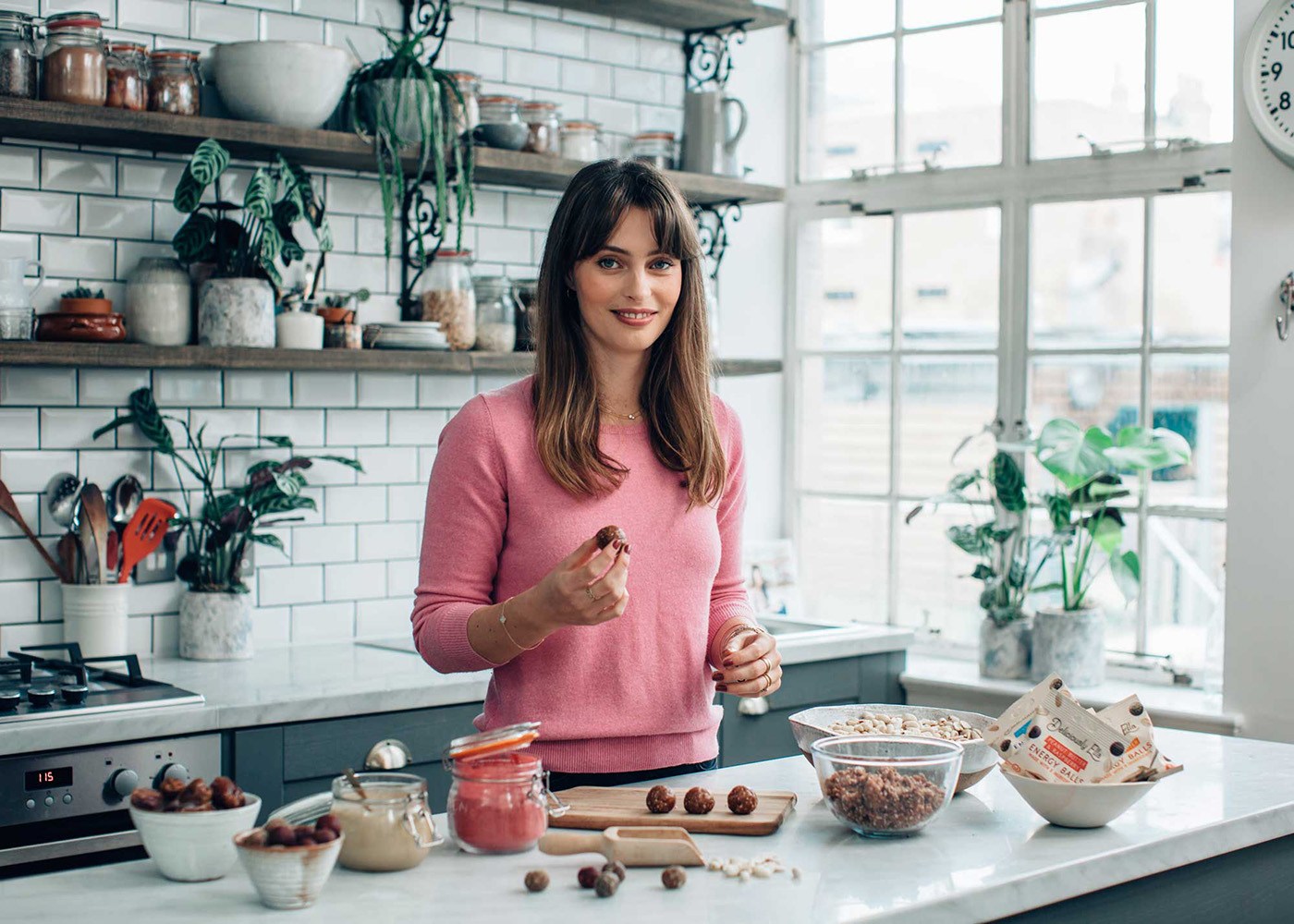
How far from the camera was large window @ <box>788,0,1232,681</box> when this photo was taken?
3.72m

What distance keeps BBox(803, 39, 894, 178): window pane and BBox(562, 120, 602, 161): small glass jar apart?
968 mm

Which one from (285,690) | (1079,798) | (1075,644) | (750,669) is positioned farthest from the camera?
(1075,644)

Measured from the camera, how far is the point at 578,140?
3.80 m

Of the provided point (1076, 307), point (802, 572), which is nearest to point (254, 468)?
point (802, 572)

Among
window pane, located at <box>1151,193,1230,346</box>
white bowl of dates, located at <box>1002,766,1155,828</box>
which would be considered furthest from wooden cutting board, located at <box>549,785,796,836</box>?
window pane, located at <box>1151,193,1230,346</box>

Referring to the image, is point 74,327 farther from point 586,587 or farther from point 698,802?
point 698,802

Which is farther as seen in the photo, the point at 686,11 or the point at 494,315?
the point at 686,11

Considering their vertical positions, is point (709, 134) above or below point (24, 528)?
above

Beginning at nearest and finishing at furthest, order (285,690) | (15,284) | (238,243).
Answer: (285,690), (15,284), (238,243)

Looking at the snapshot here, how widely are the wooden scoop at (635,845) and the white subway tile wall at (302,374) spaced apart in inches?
73.2

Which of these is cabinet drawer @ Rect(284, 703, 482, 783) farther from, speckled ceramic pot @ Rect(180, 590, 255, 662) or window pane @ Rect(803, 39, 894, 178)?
window pane @ Rect(803, 39, 894, 178)

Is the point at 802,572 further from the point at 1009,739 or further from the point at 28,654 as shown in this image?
the point at 1009,739

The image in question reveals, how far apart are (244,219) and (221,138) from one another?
248 mm

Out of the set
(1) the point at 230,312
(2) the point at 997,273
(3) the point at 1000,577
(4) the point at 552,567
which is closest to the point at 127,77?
(1) the point at 230,312
